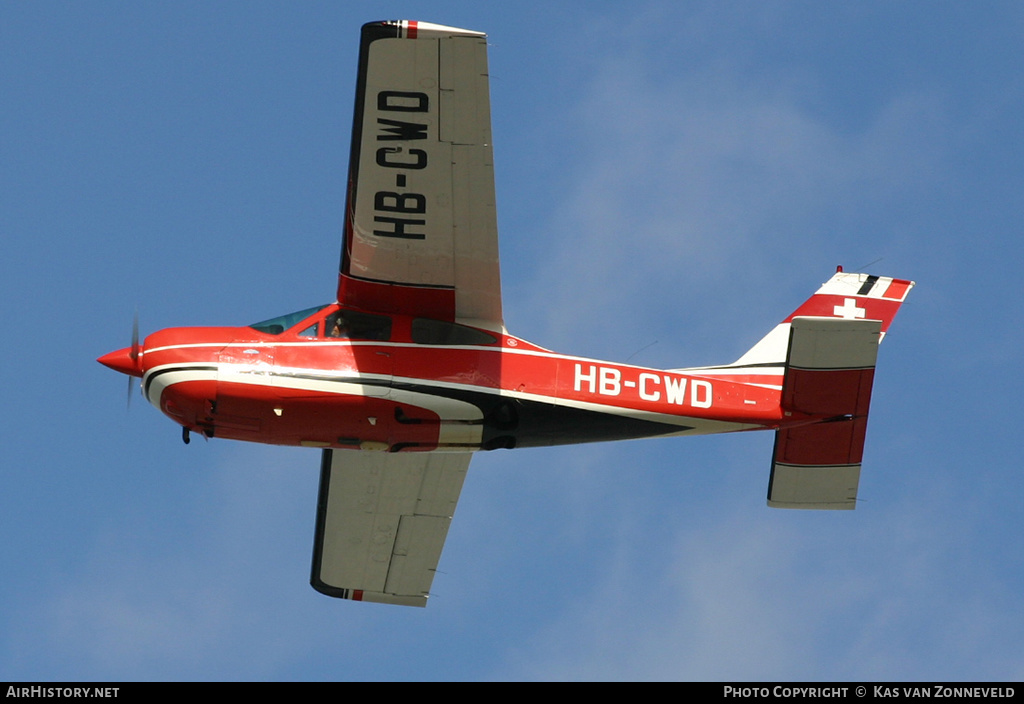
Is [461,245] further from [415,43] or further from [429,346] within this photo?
[415,43]

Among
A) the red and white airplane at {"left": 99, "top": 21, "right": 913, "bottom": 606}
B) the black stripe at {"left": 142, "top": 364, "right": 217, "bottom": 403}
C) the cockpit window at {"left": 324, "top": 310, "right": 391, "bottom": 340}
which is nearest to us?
the red and white airplane at {"left": 99, "top": 21, "right": 913, "bottom": 606}

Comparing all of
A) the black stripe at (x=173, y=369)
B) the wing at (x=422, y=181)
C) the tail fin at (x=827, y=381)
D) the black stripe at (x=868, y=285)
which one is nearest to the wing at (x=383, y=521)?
the wing at (x=422, y=181)

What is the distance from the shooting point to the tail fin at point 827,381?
795 inches

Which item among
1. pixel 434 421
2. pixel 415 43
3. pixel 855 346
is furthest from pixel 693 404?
pixel 415 43

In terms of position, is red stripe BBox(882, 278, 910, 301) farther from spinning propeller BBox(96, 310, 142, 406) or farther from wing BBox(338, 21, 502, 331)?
spinning propeller BBox(96, 310, 142, 406)

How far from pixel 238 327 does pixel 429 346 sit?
262 centimetres

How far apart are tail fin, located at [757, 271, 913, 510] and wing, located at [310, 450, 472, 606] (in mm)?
4742

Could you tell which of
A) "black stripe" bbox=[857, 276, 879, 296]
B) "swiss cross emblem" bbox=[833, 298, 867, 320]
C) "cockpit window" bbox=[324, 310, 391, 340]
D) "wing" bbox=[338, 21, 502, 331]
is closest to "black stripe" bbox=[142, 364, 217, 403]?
"cockpit window" bbox=[324, 310, 391, 340]

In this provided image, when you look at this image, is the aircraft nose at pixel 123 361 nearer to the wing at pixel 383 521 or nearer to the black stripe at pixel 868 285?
the wing at pixel 383 521

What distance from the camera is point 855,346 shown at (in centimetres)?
2016

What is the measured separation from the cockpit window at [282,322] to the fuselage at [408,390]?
0.01m

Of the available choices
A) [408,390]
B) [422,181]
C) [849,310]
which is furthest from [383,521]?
[849,310]

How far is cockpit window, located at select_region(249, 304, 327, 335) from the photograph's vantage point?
20391mm
